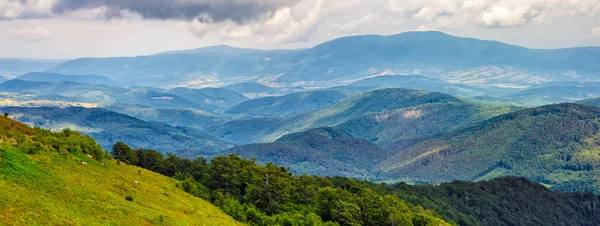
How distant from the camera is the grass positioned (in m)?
36.2

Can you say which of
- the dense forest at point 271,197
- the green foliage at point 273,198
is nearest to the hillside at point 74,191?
A: the green foliage at point 273,198

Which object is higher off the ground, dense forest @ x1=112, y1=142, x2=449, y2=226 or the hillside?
the hillside

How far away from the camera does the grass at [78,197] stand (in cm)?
3622

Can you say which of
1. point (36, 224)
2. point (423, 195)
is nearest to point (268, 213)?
point (36, 224)

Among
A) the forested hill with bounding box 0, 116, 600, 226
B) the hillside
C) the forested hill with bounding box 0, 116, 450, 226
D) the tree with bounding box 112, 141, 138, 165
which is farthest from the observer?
the tree with bounding box 112, 141, 138, 165

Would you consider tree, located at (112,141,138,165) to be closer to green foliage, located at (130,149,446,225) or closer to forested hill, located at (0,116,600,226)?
forested hill, located at (0,116,600,226)

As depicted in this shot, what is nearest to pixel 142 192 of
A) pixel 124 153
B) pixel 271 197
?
pixel 271 197


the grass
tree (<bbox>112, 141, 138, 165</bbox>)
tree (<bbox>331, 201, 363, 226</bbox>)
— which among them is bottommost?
tree (<bbox>331, 201, 363, 226</bbox>)

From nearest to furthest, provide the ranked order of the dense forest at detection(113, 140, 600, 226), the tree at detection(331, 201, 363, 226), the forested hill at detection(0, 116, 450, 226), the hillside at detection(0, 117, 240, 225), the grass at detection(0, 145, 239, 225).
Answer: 1. the grass at detection(0, 145, 239, 225)
2. the hillside at detection(0, 117, 240, 225)
3. the forested hill at detection(0, 116, 450, 226)
4. the dense forest at detection(113, 140, 600, 226)
5. the tree at detection(331, 201, 363, 226)

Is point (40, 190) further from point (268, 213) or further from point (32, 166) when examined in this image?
point (268, 213)

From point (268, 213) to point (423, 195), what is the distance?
116 metres

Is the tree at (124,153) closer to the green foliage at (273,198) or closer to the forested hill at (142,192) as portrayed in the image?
the forested hill at (142,192)

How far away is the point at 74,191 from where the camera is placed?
43188 mm

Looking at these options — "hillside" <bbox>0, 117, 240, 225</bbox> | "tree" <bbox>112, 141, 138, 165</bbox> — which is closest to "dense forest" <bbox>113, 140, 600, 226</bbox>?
"tree" <bbox>112, 141, 138, 165</bbox>
